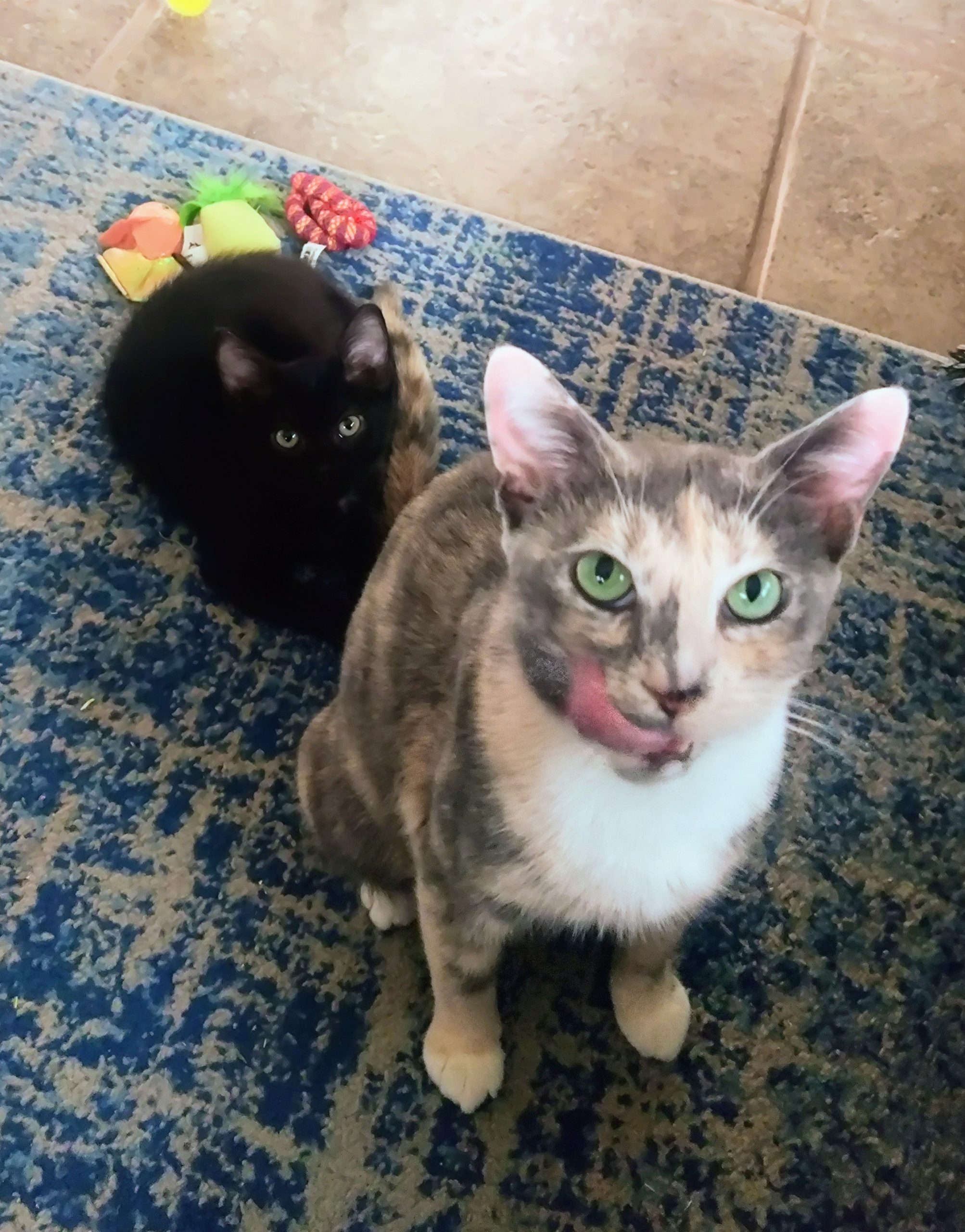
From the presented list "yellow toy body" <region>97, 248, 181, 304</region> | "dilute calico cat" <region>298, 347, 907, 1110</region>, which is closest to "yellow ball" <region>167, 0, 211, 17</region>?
"yellow toy body" <region>97, 248, 181, 304</region>

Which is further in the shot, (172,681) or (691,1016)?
(172,681)

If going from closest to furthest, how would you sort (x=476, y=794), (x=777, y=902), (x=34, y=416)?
(x=476, y=794) → (x=777, y=902) → (x=34, y=416)

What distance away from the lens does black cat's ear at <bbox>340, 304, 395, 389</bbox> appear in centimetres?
124

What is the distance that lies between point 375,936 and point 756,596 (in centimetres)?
65

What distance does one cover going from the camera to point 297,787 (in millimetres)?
1219

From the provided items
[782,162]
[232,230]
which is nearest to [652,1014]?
[232,230]

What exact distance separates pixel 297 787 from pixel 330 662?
175 millimetres

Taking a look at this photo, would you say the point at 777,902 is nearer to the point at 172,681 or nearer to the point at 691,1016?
the point at 691,1016

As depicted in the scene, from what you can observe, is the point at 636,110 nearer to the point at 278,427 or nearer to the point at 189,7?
the point at 189,7

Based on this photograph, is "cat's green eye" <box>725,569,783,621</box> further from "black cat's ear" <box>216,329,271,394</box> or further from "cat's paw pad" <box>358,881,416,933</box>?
"black cat's ear" <box>216,329,271,394</box>

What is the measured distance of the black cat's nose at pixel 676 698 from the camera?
0.64 meters

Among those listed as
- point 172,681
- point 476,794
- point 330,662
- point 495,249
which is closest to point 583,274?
point 495,249

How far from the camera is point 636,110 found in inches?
73.2

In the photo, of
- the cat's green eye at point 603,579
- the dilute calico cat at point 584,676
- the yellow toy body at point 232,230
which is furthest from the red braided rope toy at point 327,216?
the cat's green eye at point 603,579
